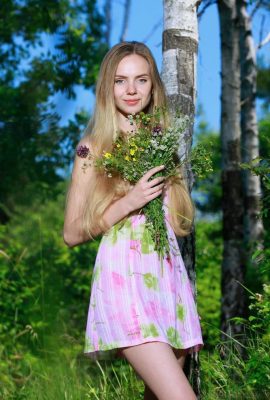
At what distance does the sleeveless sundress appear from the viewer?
3514 millimetres

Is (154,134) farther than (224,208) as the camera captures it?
No

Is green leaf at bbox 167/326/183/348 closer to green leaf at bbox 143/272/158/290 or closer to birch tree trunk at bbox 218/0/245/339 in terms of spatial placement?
green leaf at bbox 143/272/158/290

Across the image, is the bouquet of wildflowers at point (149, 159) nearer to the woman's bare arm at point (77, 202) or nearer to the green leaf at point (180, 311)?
the woman's bare arm at point (77, 202)

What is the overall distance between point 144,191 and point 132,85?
60 cm

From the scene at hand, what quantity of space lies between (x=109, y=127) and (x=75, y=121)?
764cm

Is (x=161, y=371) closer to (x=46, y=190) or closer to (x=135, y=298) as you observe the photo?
(x=135, y=298)

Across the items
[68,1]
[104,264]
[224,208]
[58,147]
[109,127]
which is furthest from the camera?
[68,1]

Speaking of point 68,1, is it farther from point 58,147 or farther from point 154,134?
point 154,134

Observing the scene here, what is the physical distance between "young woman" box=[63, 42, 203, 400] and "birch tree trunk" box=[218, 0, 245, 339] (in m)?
4.74

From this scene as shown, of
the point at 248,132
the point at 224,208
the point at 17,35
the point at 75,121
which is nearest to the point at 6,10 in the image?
the point at 17,35

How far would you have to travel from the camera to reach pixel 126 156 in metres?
3.67

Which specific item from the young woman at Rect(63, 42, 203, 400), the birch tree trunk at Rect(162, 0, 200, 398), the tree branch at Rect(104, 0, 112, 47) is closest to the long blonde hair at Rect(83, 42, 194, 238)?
the young woman at Rect(63, 42, 203, 400)

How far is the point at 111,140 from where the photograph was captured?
12.7 ft

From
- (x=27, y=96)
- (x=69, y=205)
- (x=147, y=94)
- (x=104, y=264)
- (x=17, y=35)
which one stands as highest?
(x=17, y=35)
